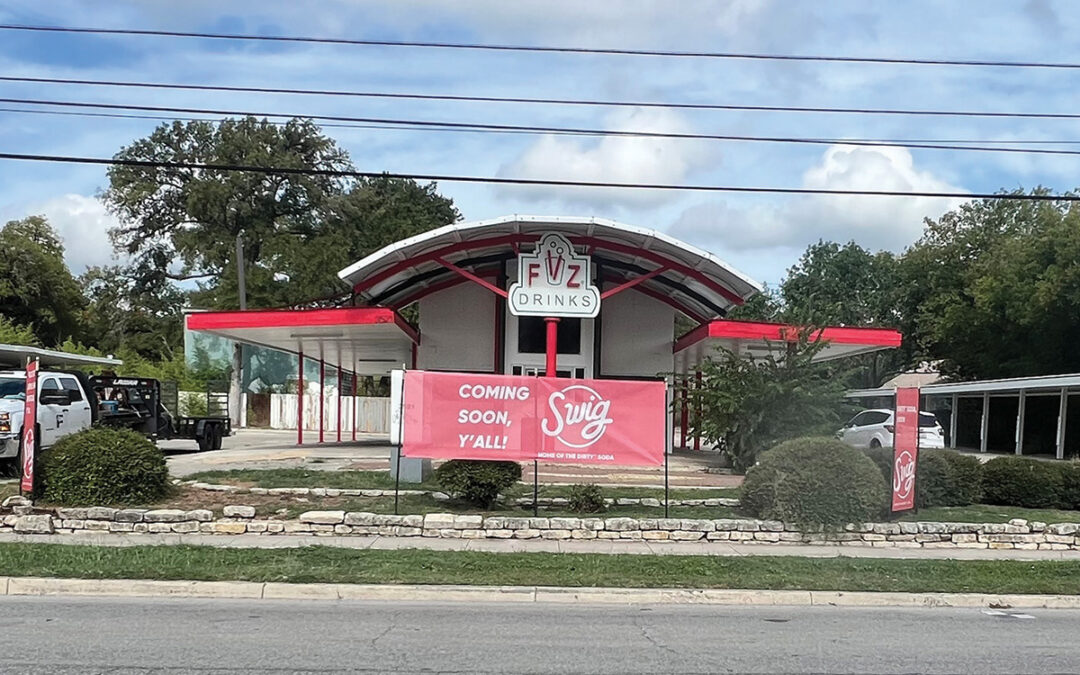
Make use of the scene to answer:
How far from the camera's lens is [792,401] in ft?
67.3

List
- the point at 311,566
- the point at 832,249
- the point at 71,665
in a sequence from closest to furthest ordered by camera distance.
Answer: the point at 71,665
the point at 311,566
the point at 832,249

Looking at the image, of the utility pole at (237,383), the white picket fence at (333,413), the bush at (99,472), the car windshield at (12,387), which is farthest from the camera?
the utility pole at (237,383)

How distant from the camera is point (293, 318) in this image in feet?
82.1

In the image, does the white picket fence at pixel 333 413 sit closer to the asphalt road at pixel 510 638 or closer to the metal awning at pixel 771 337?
the metal awning at pixel 771 337

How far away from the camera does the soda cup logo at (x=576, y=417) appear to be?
1319cm

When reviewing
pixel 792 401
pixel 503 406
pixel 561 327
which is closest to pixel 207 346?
pixel 561 327

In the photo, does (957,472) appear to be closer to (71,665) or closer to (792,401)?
(792,401)

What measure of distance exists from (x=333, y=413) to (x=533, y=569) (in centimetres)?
3721

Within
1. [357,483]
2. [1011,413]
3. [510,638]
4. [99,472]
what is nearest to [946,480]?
[357,483]

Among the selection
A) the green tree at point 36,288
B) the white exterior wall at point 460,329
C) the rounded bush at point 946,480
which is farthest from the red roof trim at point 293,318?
the green tree at point 36,288

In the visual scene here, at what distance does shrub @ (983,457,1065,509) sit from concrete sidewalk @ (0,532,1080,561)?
3679 mm

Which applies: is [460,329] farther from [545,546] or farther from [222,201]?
[222,201]

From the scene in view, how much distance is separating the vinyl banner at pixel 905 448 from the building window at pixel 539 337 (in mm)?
16015

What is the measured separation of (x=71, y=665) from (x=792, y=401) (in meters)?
16.4
